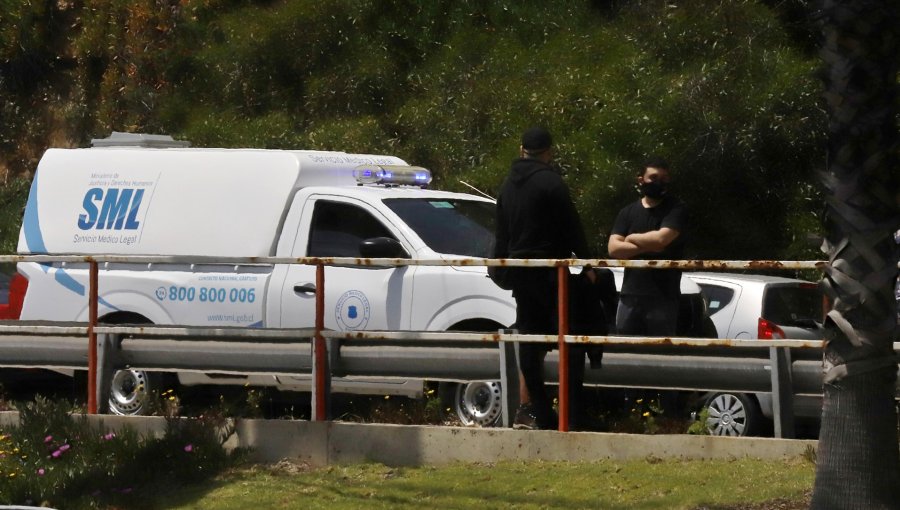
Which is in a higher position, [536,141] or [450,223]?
[536,141]

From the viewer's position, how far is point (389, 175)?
11727 mm

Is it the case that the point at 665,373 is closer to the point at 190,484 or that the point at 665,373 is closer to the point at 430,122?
the point at 190,484

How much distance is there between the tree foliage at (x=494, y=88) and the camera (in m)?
15.0

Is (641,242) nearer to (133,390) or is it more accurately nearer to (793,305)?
(793,305)

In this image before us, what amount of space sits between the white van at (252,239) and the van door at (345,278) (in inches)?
0.4

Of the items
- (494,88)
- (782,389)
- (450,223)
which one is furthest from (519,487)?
(494,88)

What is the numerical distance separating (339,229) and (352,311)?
82 cm

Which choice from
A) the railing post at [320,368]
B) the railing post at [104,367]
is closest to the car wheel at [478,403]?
the railing post at [320,368]

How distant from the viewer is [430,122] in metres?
19.5

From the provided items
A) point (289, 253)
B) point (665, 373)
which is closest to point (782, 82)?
point (289, 253)

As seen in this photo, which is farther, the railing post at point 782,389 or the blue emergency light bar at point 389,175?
the blue emergency light bar at point 389,175

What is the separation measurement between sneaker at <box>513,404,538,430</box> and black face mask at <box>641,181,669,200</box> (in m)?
1.64

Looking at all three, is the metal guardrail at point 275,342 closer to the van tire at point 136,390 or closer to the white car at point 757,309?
the van tire at point 136,390

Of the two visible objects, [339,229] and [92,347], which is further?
[339,229]
